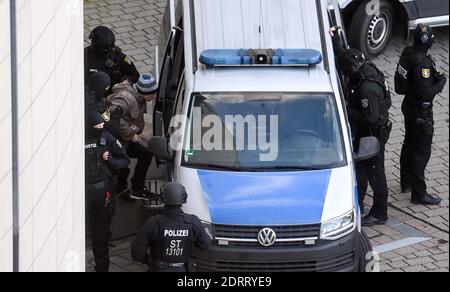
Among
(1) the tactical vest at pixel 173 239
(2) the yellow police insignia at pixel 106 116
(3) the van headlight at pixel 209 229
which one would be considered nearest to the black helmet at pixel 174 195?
Result: (1) the tactical vest at pixel 173 239

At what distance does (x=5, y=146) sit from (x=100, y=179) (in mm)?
3961

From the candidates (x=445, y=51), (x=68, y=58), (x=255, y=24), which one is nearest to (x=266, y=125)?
(x=255, y=24)

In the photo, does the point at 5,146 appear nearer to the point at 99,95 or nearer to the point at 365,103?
the point at 99,95

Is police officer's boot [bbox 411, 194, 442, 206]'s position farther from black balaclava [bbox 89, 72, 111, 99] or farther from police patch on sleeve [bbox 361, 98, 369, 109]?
black balaclava [bbox 89, 72, 111, 99]

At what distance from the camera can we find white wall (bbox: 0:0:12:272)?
20.8 ft

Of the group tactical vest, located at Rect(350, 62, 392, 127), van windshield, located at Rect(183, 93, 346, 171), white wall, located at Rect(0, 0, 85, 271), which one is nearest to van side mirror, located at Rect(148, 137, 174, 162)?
van windshield, located at Rect(183, 93, 346, 171)

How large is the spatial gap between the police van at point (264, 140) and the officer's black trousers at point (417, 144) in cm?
124

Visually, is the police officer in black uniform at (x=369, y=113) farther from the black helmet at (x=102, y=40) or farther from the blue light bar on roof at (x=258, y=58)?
the black helmet at (x=102, y=40)

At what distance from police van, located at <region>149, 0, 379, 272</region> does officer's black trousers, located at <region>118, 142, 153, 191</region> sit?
0.35m

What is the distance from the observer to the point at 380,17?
15109 millimetres

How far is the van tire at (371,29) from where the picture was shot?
1493 centimetres
